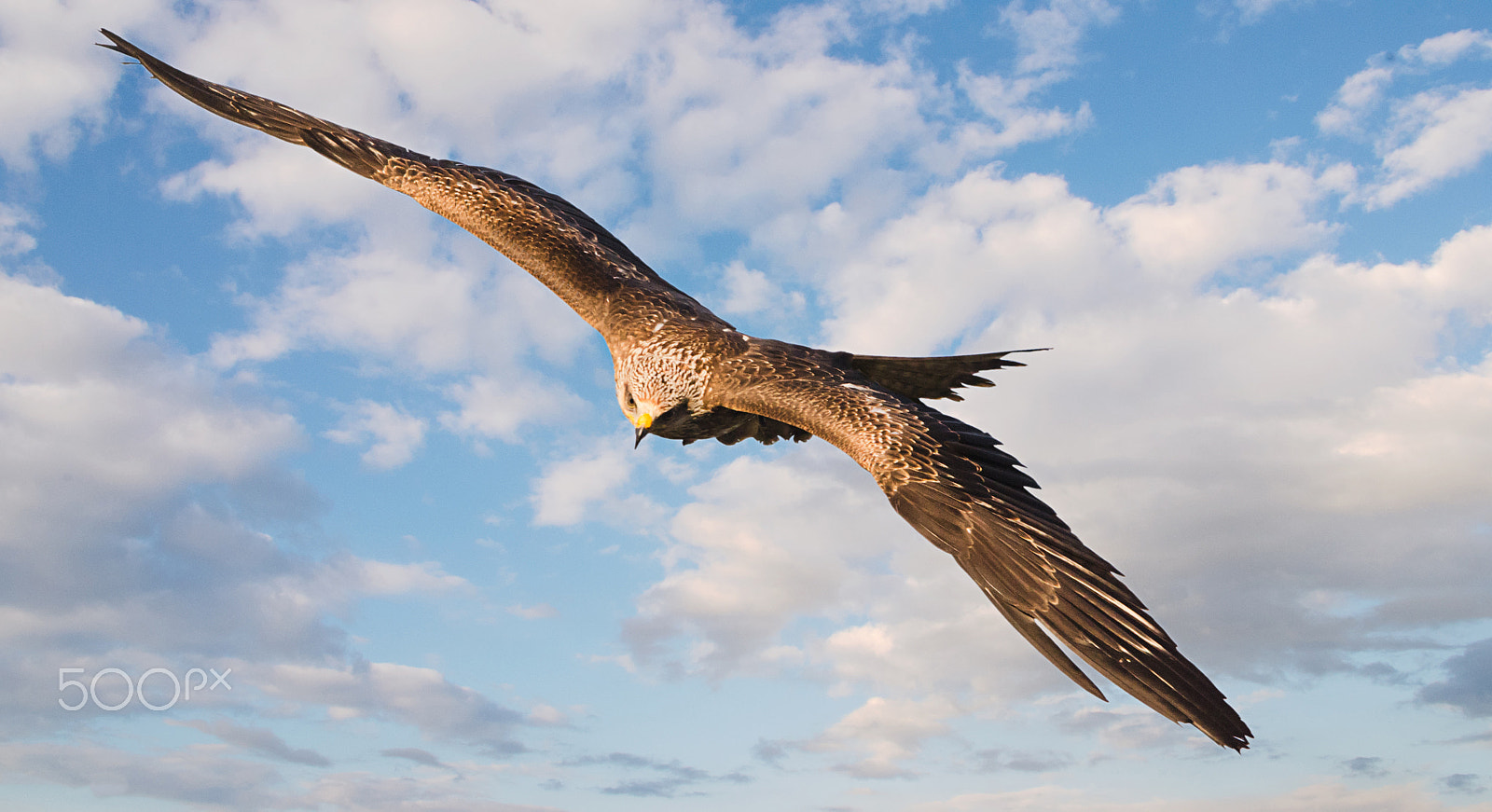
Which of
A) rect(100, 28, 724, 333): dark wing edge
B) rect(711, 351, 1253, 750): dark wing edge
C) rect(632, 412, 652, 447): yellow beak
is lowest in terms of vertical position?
rect(711, 351, 1253, 750): dark wing edge

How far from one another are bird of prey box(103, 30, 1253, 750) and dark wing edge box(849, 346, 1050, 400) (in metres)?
0.02

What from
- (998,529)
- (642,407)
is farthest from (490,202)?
(998,529)

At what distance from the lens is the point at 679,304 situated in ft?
33.3

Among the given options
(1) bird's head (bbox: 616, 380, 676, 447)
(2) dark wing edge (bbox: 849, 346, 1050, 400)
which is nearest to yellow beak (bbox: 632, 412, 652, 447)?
(1) bird's head (bbox: 616, 380, 676, 447)

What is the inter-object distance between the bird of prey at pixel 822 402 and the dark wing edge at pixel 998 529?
1cm

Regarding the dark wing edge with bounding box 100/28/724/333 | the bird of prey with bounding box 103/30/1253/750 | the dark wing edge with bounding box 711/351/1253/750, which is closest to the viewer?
the dark wing edge with bounding box 711/351/1253/750

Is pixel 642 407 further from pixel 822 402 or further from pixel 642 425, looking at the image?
pixel 822 402

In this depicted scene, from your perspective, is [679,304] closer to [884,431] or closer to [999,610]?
[884,431]

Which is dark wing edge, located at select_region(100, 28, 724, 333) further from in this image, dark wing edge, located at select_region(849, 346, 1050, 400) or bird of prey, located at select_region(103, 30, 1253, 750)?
dark wing edge, located at select_region(849, 346, 1050, 400)

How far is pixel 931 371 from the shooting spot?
9430 mm

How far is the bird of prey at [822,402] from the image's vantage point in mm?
6438

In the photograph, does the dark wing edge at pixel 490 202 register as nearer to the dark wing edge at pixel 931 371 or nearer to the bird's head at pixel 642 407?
the bird's head at pixel 642 407

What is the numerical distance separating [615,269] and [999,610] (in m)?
5.65

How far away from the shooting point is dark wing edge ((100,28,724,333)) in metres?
10.4
